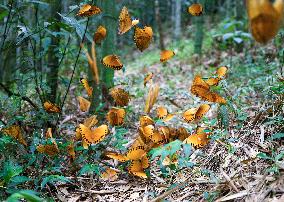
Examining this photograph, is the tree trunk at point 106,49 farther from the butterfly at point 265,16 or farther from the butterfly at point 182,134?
the butterfly at point 265,16

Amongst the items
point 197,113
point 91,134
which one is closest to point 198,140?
point 197,113

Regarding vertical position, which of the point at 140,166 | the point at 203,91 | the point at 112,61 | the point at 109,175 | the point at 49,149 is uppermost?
the point at 112,61

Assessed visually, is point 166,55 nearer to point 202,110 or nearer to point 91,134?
point 202,110

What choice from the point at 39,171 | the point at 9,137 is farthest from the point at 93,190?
the point at 9,137

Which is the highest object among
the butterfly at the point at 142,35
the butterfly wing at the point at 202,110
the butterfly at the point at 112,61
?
the butterfly at the point at 142,35

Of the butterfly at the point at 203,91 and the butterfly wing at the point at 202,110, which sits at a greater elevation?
the butterfly at the point at 203,91

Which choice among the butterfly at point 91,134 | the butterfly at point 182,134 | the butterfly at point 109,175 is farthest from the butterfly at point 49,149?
the butterfly at point 182,134

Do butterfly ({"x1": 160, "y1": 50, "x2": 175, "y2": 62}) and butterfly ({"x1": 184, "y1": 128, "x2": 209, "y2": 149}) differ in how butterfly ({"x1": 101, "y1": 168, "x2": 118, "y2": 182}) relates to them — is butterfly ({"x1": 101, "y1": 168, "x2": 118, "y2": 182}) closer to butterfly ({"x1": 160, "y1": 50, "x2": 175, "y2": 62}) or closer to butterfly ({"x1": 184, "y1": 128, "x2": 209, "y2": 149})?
butterfly ({"x1": 184, "y1": 128, "x2": 209, "y2": 149})
